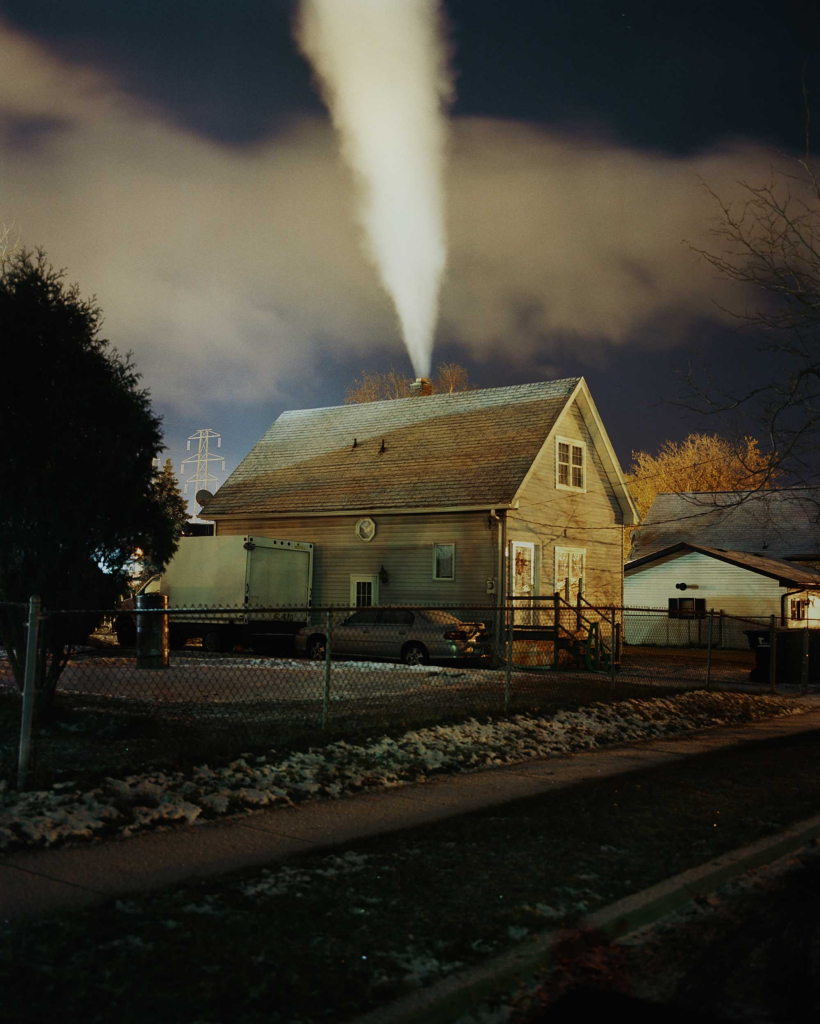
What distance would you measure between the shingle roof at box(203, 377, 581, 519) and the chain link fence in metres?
3.73

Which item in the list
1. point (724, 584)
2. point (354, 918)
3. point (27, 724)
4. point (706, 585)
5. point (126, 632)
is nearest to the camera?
point (354, 918)

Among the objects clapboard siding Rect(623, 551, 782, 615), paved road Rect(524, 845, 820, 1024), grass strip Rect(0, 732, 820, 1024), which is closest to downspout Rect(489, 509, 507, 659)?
clapboard siding Rect(623, 551, 782, 615)

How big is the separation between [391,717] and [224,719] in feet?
6.80

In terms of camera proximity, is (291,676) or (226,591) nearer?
(291,676)

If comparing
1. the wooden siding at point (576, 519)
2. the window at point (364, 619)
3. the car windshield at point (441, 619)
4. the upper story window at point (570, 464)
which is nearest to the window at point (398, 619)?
the window at point (364, 619)

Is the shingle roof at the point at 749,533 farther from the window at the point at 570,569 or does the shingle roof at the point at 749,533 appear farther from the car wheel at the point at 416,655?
the car wheel at the point at 416,655

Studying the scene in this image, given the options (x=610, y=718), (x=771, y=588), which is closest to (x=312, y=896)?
(x=610, y=718)

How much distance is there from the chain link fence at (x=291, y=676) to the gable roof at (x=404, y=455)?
369 cm

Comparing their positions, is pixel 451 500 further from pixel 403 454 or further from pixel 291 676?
pixel 291 676

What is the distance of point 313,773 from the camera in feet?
27.1

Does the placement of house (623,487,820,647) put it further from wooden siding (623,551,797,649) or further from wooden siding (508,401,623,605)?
wooden siding (508,401,623,605)

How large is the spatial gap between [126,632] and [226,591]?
280cm

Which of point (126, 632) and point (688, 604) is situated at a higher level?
point (688, 604)

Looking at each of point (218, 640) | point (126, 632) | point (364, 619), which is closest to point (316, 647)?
point (364, 619)
